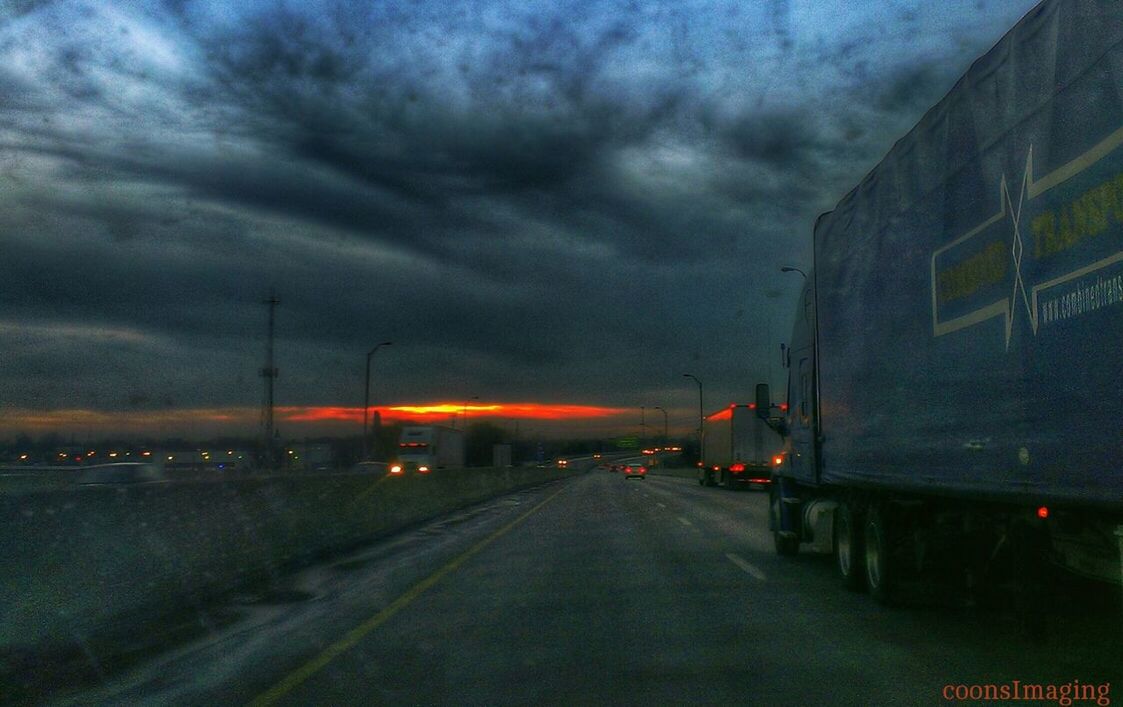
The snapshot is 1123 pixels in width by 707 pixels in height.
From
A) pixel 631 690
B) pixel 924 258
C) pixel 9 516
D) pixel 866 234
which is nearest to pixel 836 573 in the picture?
pixel 866 234

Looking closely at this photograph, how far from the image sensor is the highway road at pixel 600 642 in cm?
712

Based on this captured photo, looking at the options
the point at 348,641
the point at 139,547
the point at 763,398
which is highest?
the point at 763,398

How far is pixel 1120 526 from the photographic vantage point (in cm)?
606

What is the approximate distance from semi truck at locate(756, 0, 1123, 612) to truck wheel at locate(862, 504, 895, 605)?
0.08 feet

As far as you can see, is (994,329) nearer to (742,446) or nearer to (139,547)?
(139,547)

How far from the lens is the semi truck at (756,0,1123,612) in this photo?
5.93 m

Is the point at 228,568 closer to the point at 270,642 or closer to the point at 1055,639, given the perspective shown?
the point at 270,642

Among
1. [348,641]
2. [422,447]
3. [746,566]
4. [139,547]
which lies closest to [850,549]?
[746,566]

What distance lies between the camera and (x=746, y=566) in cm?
1459

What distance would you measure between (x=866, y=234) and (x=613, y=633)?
5.17 meters

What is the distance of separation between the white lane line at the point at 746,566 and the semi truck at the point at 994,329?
1.27 meters

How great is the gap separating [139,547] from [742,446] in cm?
3793

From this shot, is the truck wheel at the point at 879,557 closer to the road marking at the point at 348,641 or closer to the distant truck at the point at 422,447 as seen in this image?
the road marking at the point at 348,641

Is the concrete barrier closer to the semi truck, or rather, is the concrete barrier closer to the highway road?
the highway road
